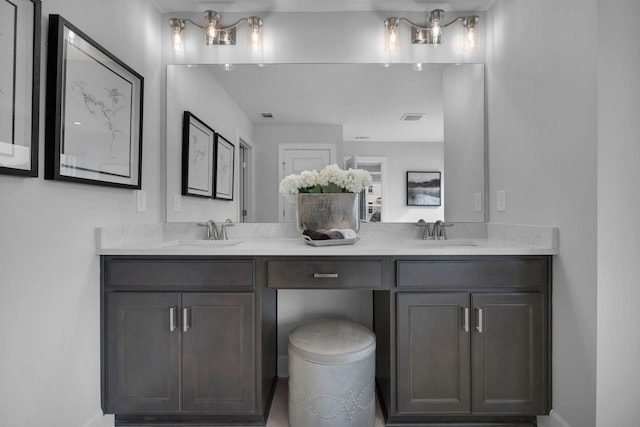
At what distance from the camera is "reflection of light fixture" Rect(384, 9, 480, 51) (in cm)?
215

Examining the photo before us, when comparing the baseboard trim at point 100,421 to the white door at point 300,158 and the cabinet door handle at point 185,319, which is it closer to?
the cabinet door handle at point 185,319

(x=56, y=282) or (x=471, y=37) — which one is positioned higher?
(x=471, y=37)

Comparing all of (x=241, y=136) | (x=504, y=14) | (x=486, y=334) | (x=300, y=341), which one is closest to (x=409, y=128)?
(x=504, y=14)

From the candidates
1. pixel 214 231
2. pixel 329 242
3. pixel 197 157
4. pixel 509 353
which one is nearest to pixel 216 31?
pixel 197 157

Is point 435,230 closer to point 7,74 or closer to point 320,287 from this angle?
point 320,287

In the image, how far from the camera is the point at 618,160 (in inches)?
52.4

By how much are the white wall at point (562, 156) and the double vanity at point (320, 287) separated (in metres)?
0.11

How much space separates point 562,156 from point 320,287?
4.02 ft

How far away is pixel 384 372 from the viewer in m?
1.80

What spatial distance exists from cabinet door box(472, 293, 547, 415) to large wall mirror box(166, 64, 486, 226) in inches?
28.2

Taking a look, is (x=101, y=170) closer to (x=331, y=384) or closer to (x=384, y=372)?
(x=331, y=384)

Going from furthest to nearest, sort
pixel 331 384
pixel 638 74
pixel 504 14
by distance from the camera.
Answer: pixel 504 14 < pixel 331 384 < pixel 638 74

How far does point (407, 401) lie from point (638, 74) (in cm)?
166

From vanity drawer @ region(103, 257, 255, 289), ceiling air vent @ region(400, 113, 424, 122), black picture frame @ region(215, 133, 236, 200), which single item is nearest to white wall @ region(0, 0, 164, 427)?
vanity drawer @ region(103, 257, 255, 289)
